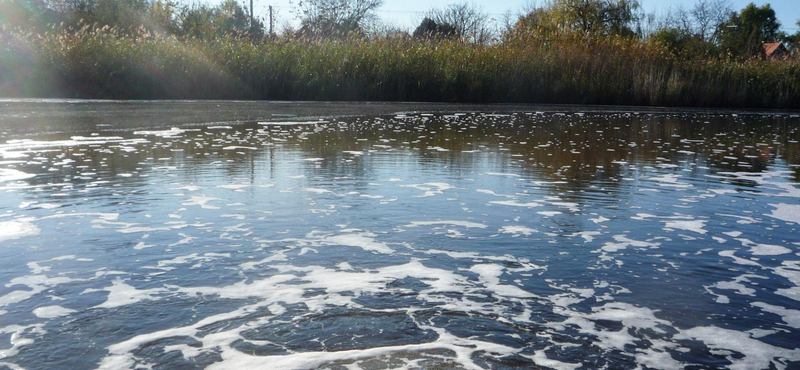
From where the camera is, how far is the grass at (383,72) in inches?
621

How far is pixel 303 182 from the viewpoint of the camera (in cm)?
498

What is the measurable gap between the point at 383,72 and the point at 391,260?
1387 centimetres

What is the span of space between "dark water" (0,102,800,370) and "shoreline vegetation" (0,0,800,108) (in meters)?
9.74

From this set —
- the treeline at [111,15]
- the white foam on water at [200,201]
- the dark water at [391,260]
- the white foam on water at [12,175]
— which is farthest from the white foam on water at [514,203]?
the treeline at [111,15]

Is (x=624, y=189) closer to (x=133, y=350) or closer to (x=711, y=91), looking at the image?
(x=133, y=350)

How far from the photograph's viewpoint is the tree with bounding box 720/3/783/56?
1769 inches

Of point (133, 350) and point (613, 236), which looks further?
point (613, 236)

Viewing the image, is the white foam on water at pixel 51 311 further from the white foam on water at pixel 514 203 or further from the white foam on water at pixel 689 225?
the white foam on water at pixel 689 225

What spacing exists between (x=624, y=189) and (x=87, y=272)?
3.59m

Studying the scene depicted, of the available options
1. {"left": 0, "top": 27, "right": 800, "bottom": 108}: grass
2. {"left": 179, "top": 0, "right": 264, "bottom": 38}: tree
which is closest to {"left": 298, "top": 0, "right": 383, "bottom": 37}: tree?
{"left": 179, "top": 0, "right": 264, "bottom": 38}: tree

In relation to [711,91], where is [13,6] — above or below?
above

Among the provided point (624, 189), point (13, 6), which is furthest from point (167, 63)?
point (13, 6)

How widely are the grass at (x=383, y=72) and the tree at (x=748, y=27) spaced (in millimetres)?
29101

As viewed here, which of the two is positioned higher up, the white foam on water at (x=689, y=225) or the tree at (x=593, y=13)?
the tree at (x=593, y=13)
